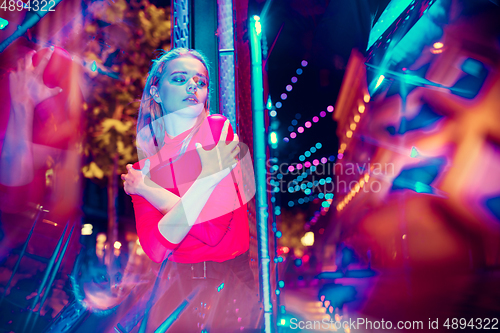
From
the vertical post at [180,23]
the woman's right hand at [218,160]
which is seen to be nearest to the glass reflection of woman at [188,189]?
the woman's right hand at [218,160]

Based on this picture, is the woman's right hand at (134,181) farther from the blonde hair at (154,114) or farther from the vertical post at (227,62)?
the vertical post at (227,62)

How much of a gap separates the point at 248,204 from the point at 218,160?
0.32 meters

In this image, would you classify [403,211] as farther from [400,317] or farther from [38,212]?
[38,212]

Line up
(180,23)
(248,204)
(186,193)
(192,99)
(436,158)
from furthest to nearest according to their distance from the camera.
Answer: (436,158), (180,23), (248,204), (192,99), (186,193)

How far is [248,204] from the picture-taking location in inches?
49.2

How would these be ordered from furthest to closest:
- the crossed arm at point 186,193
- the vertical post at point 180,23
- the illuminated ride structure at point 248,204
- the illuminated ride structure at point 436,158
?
the illuminated ride structure at point 436,158 < the vertical post at point 180,23 < the illuminated ride structure at point 248,204 < the crossed arm at point 186,193

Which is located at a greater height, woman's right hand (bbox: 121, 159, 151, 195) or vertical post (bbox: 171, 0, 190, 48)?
vertical post (bbox: 171, 0, 190, 48)

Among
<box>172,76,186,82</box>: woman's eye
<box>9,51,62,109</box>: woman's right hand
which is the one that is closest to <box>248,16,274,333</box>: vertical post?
<box>172,76,186,82</box>: woman's eye

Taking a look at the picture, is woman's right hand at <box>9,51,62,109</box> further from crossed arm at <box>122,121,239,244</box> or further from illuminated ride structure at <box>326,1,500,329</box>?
illuminated ride structure at <box>326,1,500,329</box>

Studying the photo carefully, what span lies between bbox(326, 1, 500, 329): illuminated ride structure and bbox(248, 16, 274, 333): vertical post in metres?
1.64

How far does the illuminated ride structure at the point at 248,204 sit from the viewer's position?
3.61ft

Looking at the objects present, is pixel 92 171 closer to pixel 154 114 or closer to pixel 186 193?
pixel 154 114

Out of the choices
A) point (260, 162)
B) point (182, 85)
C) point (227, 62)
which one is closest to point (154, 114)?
point (182, 85)

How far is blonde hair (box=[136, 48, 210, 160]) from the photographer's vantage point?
1159 mm
